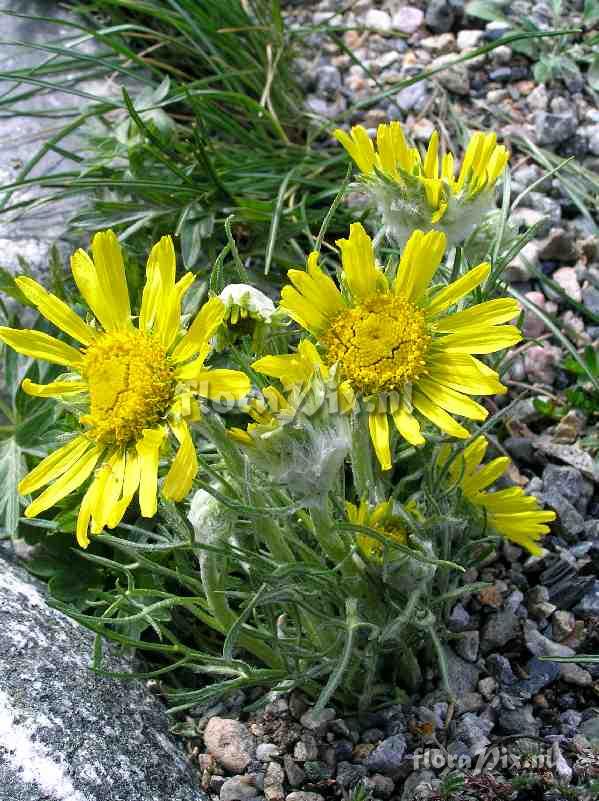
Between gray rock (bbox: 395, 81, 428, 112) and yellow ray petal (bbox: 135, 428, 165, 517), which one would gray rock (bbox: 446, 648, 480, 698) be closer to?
yellow ray petal (bbox: 135, 428, 165, 517)

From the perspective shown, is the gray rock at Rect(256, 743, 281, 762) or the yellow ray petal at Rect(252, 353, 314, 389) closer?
the yellow ray petal at Rect(252, 353, 314, 389)

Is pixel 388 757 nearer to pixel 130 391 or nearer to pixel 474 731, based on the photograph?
pixel 474 731

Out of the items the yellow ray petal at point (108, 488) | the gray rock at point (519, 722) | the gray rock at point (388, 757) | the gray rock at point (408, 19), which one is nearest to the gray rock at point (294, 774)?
the gray rock at point (388, 757)

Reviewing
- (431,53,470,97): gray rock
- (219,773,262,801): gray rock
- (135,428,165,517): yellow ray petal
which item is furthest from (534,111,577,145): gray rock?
(219,773,262,801): gray rock

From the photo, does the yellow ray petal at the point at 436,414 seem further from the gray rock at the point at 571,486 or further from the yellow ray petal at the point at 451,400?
the gray rock at the point at 571,486

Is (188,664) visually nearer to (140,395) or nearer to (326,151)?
(140,395)

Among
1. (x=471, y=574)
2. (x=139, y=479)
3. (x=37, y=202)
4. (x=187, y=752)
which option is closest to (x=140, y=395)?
(x=139, y=479)

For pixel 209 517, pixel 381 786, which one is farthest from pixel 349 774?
pixel 209 517
